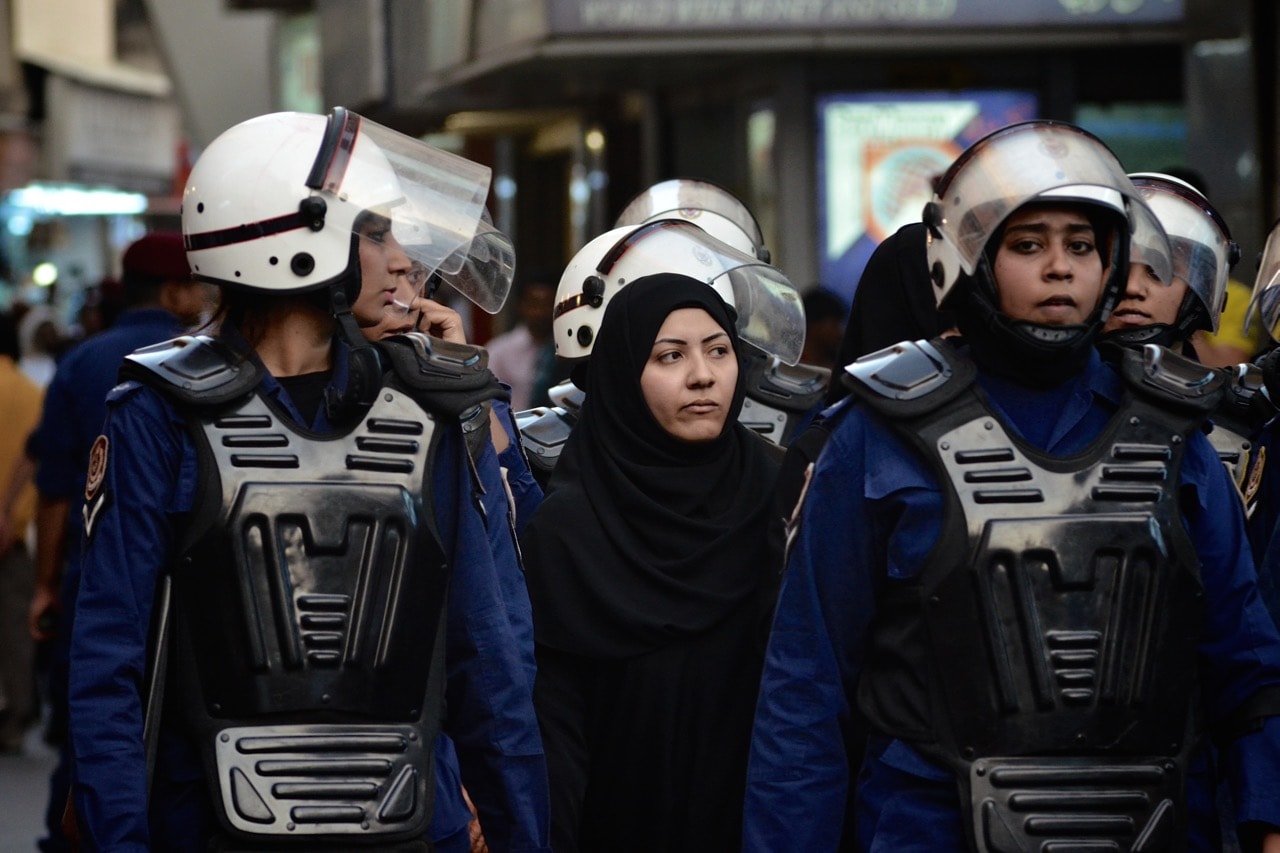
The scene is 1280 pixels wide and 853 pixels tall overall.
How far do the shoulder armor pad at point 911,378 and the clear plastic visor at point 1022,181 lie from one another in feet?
0.53

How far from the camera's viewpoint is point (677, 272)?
599 centimetres

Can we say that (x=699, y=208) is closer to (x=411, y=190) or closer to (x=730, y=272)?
(x=730, y=272)

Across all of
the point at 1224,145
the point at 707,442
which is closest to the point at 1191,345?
the point at 707,442

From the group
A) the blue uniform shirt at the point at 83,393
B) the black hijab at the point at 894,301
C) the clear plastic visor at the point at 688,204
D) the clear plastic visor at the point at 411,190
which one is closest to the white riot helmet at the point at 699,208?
the clear plastic visor at the point at 688,204

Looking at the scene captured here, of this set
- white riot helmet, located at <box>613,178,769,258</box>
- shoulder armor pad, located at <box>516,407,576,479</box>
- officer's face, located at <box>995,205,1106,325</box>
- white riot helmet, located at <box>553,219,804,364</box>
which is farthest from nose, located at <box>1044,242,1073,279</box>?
white riot helmet, located at <box>613,178,769,258</box>

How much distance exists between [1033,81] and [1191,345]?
844 centimetres

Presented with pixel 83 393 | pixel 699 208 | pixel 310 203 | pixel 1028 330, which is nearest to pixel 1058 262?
pixel 1028 330

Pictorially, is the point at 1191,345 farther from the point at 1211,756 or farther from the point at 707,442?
the point at 1211,756

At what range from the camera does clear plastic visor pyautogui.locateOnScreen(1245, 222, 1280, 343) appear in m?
4.79

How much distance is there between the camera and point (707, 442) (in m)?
4.94

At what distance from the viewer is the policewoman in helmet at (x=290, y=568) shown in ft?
11.5

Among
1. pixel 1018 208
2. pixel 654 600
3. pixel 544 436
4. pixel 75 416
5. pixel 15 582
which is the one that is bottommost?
pixel 15 582

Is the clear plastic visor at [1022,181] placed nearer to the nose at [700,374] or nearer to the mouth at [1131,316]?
the nose at [700,374]

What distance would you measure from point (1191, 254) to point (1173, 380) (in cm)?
170
